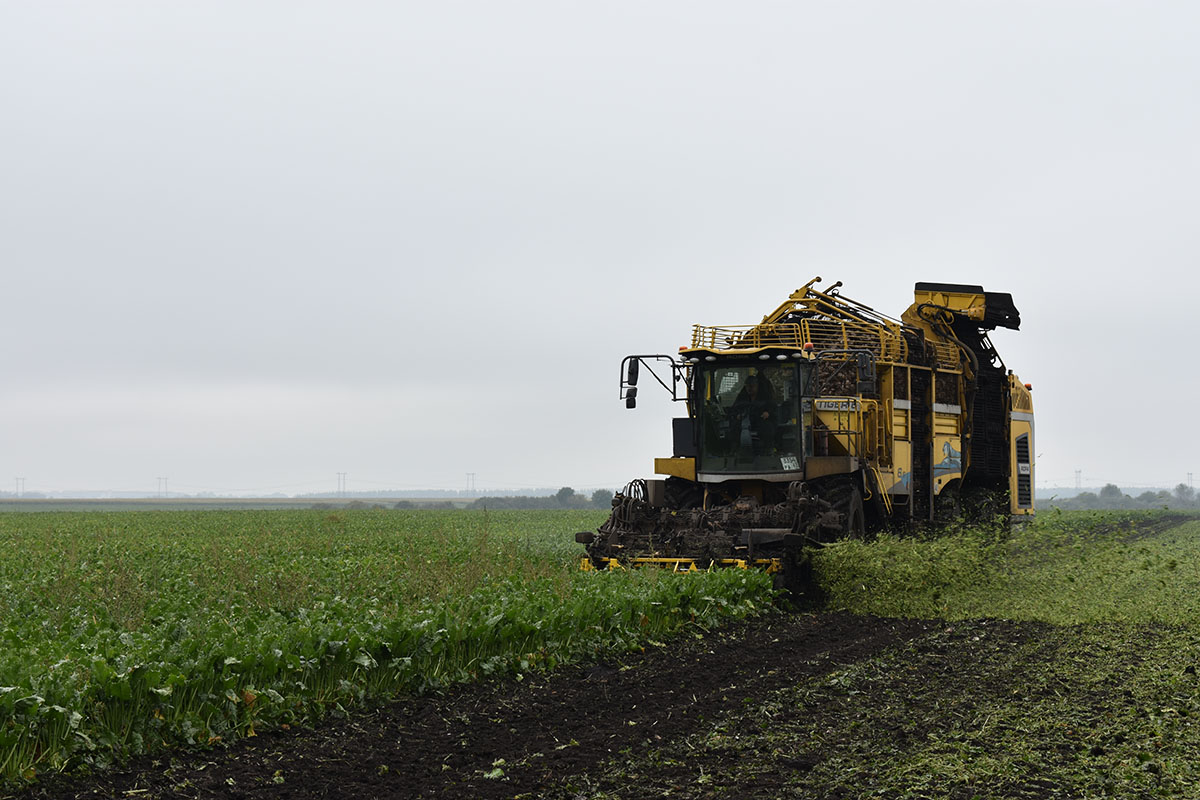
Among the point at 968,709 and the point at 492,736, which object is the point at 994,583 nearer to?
the point at 968,709

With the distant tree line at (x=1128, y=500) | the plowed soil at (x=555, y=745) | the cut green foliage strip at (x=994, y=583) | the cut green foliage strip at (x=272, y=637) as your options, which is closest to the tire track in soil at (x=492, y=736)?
the plowed soil at (x=555, y=745)

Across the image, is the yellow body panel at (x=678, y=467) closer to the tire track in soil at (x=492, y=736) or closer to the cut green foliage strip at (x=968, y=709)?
the cut green foliage strip at (x=968, y=709)

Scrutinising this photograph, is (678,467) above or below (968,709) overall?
above

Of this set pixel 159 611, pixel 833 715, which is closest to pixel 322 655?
pixel 159 611

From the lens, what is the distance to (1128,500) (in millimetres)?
100188

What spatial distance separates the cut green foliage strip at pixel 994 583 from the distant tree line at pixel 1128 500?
257ft

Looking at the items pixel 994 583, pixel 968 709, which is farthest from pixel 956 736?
pixel 994 583

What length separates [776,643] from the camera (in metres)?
11.1

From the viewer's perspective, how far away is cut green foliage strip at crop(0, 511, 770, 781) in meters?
6.77

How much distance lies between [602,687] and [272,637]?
2652 millimetres

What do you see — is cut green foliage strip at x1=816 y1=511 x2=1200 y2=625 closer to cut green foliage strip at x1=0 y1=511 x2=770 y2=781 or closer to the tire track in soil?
cut green foliage strip at x1=0 y1=511 x2=770 y2=781

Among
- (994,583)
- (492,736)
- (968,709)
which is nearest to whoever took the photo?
(492,736)

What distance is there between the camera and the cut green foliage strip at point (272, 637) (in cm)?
677

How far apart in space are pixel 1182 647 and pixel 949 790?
555 cm
